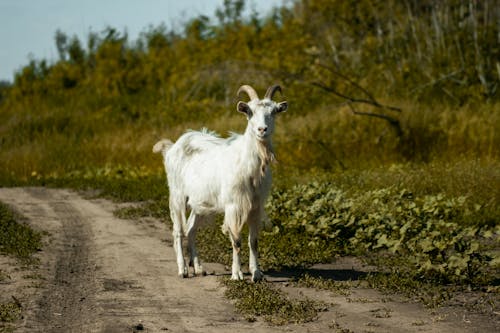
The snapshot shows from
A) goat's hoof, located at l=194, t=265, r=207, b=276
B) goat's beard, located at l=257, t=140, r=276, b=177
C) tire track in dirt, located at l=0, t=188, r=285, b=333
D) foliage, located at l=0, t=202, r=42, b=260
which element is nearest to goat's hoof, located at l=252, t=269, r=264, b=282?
tire track in dirt, located at l=0, t=188, r=285, b=333

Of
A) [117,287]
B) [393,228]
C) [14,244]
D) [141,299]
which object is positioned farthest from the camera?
[14,244]

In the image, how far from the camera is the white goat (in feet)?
27.0

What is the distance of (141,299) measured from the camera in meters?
7.42

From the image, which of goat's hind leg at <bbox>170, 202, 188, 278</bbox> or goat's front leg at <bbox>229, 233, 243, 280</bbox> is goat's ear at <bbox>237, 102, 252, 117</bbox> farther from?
goat's hind leg at <bbox>170, 202, 188, 278</bbox>

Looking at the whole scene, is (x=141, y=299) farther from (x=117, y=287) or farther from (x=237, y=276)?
(x=237, y=276)

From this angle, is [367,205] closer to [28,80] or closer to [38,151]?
[38,151]

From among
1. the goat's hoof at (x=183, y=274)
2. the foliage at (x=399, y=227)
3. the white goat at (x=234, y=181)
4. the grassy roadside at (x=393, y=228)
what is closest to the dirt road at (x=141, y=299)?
the goat's hoof at (x=183, y=274)

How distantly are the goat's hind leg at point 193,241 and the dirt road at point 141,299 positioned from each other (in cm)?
24


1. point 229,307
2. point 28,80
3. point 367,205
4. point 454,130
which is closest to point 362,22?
point 454,130

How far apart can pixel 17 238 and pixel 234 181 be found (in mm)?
3935

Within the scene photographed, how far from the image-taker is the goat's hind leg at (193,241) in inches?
347

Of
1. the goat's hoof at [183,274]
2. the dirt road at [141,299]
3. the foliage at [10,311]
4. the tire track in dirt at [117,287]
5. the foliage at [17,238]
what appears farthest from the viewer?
the foliage at [17,238]

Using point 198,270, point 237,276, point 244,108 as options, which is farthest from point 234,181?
point 198,270

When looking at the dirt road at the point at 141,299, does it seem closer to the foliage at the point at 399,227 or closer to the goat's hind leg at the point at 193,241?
the goat's hind leg at the point at 193,241
